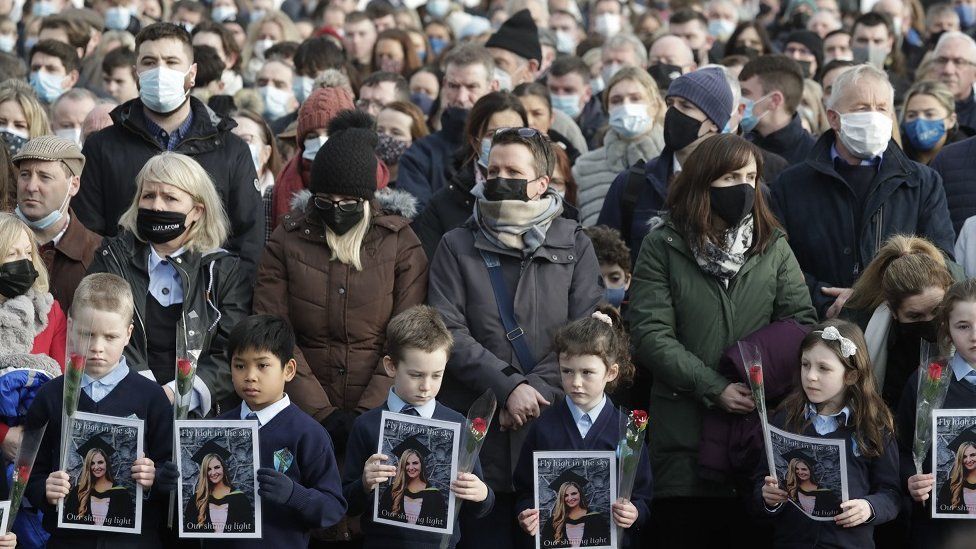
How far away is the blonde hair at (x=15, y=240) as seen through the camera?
6.89 metres

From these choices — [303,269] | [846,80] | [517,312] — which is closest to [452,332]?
[517,312]

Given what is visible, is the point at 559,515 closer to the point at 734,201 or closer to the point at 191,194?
the point at 734,201

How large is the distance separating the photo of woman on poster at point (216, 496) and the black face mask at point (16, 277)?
141 centimetres

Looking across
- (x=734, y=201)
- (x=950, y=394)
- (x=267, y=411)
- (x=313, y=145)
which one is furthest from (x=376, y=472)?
(x=313, y=145)

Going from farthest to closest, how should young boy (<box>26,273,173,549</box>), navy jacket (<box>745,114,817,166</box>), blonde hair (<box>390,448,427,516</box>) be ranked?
navy jacket (<box>745,114,817,166</box>), young boy (<box>26,273,173,549</box>), blonde hair (<box>390,448,427,516</box>)

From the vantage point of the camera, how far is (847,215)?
7.73 meters

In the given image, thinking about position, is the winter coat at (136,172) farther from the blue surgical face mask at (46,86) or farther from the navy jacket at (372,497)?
the blue surgical face mask at (46,86)

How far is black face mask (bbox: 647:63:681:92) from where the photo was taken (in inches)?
459

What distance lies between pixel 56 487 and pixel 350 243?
6.21ft

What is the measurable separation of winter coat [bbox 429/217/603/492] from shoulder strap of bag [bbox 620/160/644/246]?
917 mm

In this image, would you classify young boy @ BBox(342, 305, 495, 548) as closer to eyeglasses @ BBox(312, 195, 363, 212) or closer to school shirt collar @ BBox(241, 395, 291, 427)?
school shirt collar @ BBox(241, 395, 291, 427)

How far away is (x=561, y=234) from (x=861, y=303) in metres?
A: 1.52

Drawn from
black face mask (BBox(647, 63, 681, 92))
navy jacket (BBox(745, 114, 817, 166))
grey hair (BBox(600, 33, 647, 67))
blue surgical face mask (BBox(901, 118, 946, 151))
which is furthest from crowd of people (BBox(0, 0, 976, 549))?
grey hair (BBox(600, 33, 647, 67))

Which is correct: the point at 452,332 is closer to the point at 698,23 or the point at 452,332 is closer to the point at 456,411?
the point at 456,411
